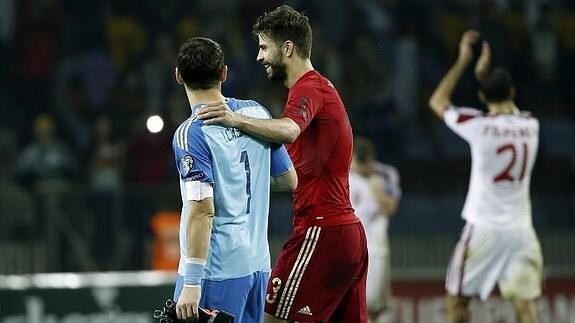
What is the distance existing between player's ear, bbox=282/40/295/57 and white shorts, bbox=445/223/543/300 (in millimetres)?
3442

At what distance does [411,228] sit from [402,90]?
296cm

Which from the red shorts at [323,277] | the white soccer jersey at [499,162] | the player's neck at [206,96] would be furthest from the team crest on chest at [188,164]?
the white soccer jersey at [499,162]

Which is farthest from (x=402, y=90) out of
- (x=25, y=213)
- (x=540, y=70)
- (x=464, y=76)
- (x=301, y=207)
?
(x=301, y=207)

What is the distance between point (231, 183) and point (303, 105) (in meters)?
0.88

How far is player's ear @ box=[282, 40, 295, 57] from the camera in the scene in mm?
6984

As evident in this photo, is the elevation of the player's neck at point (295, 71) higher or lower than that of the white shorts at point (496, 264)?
higher

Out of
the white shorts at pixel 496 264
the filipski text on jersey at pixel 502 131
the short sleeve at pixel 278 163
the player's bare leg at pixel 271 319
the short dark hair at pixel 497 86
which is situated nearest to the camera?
the short sleeve at pixel 278 163

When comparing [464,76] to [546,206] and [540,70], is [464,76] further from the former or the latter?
[546,206]

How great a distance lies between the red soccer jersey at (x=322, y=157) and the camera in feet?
23.1

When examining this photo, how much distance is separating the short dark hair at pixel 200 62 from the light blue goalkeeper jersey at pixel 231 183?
0.46ft

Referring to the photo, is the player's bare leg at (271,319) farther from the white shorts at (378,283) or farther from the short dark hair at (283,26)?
the white shorts at (378,283)

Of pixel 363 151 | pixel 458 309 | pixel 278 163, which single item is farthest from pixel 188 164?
pixel 363 151

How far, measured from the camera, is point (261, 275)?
20.7 feet

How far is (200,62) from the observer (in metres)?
6.01
